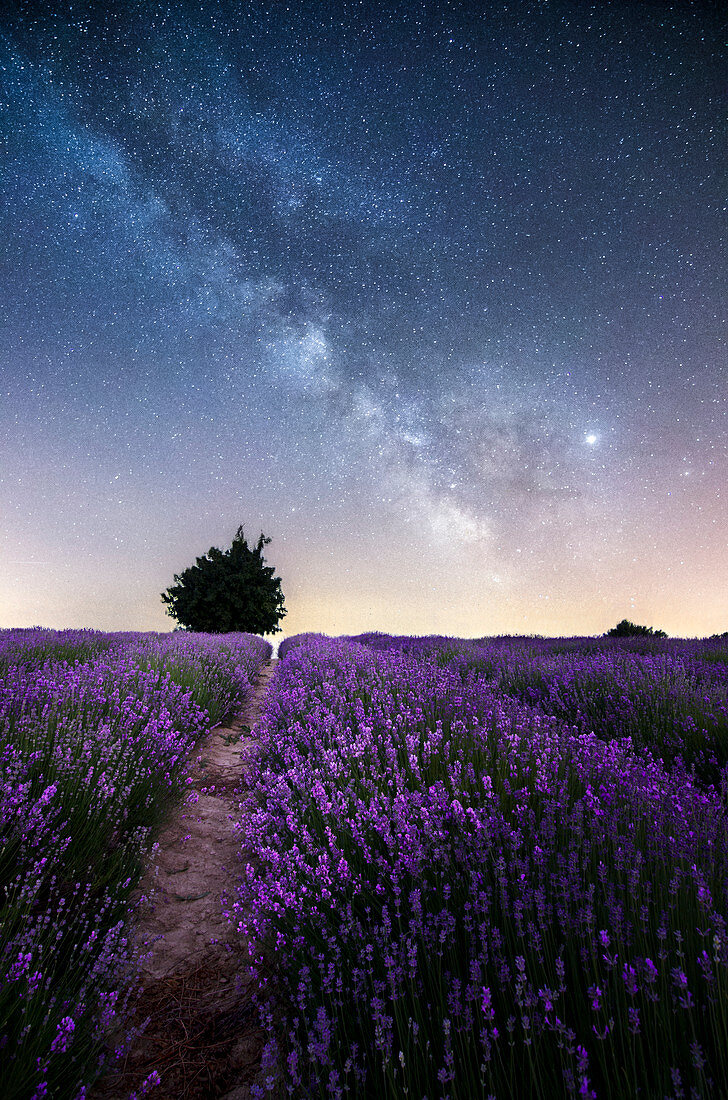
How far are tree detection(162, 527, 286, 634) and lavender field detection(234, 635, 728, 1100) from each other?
2127 cm

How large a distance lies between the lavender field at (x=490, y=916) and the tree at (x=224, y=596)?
21.3m

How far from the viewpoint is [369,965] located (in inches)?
57.1

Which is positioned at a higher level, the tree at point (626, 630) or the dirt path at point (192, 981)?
the tree at point (626, 630)

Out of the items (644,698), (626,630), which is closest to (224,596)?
(626,630)

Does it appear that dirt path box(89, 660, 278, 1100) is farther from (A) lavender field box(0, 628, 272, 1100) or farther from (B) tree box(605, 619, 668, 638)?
(B) tree box(605, 619, 668, 638)

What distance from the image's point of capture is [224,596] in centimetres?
2370

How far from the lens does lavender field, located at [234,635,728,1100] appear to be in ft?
3.31

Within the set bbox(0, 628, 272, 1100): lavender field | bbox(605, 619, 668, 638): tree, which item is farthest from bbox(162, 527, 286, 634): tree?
bbox(0, 628, 272, 1100): lavender field

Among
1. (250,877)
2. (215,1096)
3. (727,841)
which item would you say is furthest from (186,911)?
(727,841)

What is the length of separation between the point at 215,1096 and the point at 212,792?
2631 millimetres

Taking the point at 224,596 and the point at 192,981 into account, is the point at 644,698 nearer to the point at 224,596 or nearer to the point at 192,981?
the point at 192,981

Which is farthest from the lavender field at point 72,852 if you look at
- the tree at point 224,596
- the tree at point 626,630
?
the tree at point 224,596

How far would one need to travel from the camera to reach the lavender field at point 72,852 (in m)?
1.29

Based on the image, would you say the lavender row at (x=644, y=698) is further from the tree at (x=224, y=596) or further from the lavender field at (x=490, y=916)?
the tree at (x=224, y=596)
